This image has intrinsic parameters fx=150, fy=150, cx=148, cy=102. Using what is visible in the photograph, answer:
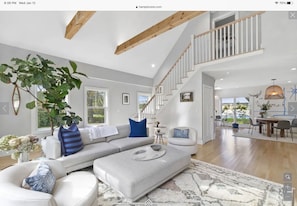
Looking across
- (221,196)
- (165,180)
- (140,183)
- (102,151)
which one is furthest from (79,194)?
(221,196)

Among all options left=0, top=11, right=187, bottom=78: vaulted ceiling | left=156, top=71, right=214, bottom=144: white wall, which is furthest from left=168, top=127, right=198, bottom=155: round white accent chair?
left=0, top=11, right=187, bottom=78: vaulted ceiling

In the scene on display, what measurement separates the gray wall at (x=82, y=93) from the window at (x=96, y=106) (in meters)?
0.18

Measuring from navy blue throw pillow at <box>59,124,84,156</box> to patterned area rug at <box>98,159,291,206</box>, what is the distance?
86 cm

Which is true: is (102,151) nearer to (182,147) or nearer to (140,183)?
(140,183)

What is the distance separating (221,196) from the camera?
2.00 meters

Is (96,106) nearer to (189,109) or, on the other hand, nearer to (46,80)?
(189,109)

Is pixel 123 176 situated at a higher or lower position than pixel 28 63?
lower

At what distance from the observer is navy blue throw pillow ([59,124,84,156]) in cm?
261

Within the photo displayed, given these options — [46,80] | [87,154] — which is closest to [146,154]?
[87,154]

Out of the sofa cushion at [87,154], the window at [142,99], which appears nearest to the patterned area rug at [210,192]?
the sofa cushion at [87,154]

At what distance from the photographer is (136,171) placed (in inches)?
78.3

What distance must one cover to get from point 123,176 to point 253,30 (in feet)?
15.1

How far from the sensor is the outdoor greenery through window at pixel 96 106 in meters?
5.31

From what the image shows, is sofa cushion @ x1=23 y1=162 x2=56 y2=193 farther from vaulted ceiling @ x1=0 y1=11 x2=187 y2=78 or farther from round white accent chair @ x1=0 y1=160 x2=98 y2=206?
vaulted ceiling @ x1=0 y1=11 x2=187 y2=78
